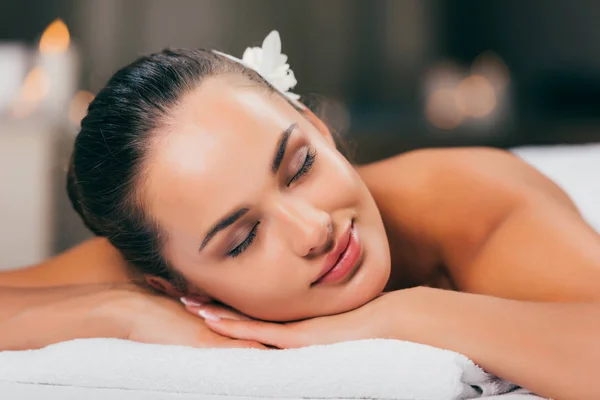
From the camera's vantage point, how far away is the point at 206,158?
0.94 meters

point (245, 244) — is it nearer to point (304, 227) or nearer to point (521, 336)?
point (304, 227)

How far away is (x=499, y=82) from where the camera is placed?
348cm

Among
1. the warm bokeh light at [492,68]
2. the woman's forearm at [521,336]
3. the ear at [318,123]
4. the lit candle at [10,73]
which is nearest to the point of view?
the woman's forearm at [521,336]

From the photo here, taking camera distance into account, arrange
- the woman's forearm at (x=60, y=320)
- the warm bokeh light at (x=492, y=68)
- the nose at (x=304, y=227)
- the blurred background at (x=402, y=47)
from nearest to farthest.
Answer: the nose at (x=304, y=227)
the woman's forearm at (x=60, y=320)
the blurred background at (x=402, y=47)
the warm bokeh light at (x=492, y=68)

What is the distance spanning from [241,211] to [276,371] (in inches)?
8.6

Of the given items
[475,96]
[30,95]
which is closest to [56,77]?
[30,95]

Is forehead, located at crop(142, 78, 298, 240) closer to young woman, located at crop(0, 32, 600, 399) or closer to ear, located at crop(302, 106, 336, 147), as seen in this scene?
young woman, located at crop(0, 32, 600, 399)

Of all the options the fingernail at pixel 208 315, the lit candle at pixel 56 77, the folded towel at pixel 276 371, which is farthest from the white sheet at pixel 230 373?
the lit candle at pixel 56 77

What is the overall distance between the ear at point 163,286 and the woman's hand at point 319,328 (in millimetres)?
116

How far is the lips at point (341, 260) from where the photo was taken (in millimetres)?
968

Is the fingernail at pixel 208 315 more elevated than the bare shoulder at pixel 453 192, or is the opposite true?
the bare shoulder at pixel 453 192

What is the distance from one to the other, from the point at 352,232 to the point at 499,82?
8.92 ft

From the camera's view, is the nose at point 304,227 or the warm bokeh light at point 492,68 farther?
the warm bokeh light at point 492,68

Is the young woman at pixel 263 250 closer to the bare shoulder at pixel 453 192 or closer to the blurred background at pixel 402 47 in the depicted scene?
the bare shoulder at pixel 453 192
